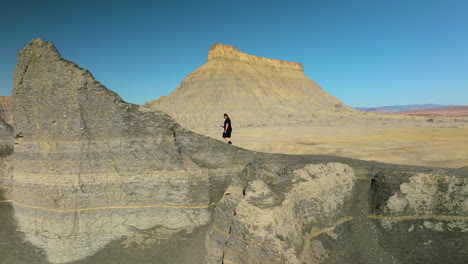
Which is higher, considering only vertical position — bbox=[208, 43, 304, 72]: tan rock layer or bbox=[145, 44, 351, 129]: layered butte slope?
bbox=[208, 43, 304, 72]: tan rock layer

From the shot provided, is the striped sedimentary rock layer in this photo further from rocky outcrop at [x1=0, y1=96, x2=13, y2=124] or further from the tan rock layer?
rocky outcrop at [x1=0, y1=96, x2=13, y2=124]

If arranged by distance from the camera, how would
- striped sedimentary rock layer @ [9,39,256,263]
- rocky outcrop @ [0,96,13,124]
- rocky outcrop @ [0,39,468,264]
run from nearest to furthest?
1. rocky outcrop @ [0,39,468,264]
2. striped sedimentary rock layer @ [9,39,256,263]
3. rocky outcrop @ [0,96,13,124]

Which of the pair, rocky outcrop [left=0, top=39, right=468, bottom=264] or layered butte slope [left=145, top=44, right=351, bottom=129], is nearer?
rocky outcrop [left=0, top=39, right=468, bottom=264]

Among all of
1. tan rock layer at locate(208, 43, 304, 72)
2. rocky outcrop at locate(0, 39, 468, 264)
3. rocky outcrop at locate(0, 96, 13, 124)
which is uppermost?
A: tan rock layer at locate(208, 43, 304, 72)

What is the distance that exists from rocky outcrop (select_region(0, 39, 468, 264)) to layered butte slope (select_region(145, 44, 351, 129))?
3533 centimetres

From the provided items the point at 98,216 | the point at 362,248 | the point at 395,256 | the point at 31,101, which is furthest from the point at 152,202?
the point at 395,256

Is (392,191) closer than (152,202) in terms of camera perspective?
Yes

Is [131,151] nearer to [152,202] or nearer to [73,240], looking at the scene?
[152,202]

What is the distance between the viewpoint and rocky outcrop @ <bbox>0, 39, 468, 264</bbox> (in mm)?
4793

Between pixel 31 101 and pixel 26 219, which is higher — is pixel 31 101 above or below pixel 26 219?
above

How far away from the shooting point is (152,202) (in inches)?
231

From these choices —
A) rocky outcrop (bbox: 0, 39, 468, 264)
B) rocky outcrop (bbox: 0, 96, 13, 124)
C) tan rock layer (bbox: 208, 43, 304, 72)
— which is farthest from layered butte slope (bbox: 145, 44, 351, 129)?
rocky outcrop (bbox: 0, 96, 13, 124)

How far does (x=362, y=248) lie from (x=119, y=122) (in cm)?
523

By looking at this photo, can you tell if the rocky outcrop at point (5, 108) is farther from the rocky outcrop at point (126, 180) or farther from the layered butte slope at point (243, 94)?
the rocky outcrop at point (126, 180)
